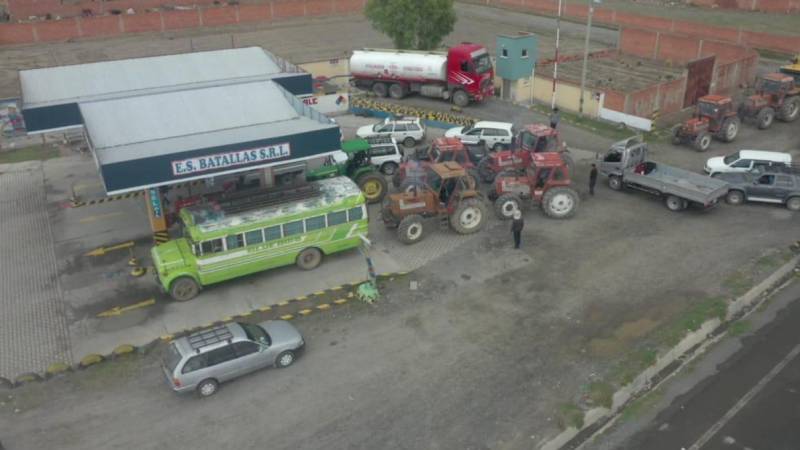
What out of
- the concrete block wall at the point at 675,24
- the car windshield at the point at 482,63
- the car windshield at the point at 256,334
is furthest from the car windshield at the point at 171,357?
the concrete block wall at the point at 675,24

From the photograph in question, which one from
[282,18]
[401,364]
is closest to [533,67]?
[401,364]

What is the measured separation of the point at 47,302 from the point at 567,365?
14856 mm

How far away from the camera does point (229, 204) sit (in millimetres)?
18984

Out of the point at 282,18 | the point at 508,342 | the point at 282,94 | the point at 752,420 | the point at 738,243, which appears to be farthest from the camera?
the point at 282,18

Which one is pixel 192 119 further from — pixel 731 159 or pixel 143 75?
pixel 731 159

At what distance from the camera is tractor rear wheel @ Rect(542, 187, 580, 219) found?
880 inches

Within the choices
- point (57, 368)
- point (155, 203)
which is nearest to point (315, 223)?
point (155, 203)

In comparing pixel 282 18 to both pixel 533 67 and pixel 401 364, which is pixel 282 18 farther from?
pixel 401 364

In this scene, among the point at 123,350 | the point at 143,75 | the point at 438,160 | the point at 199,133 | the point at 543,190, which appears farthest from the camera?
the point at 143,75

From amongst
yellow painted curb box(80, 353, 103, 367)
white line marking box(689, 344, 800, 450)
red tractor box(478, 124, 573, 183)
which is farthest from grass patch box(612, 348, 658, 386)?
yellow painted curb box(80, 353, 103, 367)

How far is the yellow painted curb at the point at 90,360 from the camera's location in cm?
1552

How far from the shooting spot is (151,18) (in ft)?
192

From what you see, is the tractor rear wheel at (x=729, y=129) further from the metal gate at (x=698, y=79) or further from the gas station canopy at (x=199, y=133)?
the gas station canopy at (x=199, y=133)

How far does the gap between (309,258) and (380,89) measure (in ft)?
66.1
